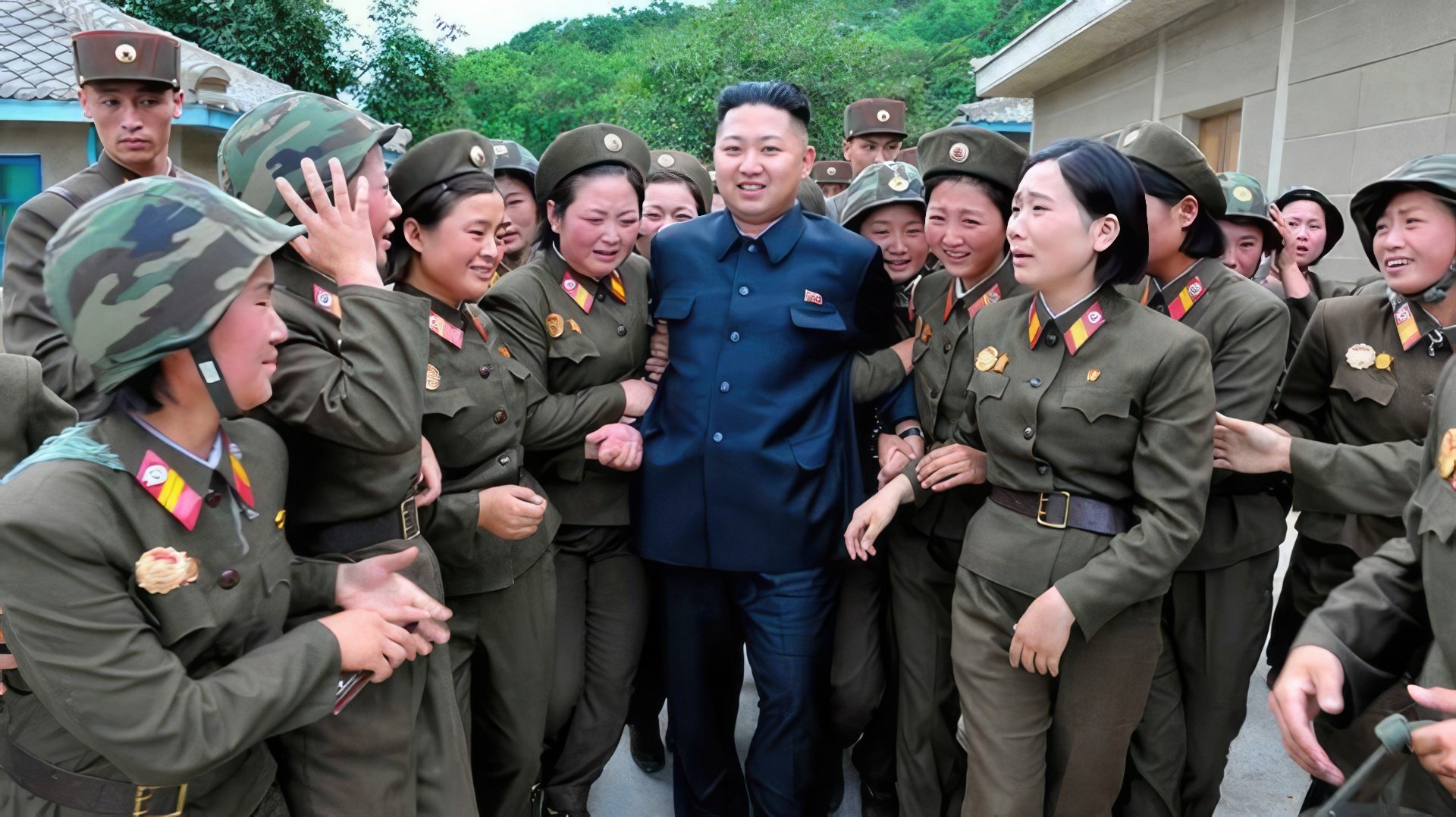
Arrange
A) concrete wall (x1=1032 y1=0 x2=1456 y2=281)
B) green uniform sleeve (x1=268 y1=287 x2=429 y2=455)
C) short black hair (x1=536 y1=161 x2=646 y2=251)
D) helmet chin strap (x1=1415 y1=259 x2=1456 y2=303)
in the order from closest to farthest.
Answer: green uniform sleeve (x1=268 y1=287 x2=429 y2=455) < helmet chin strap (x1=1415 y1=259 x2=1456 y2=303) < short black hair (x1=536 y1=161 x2=646 y2=251) < concrete wall (x1=1032 y1=0 x2=1456 y2=281)

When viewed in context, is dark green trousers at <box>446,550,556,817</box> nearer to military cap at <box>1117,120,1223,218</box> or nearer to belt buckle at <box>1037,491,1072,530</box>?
belt buckle at <box>1037,491,1072,530</box>


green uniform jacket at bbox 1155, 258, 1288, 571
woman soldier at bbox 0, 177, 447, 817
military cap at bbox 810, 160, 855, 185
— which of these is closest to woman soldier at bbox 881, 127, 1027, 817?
green uniform jacket at bbox 1155, 258, 1288, 571

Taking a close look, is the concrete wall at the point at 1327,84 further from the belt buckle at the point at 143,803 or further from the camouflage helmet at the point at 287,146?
the belt buckle at the point at 143,803

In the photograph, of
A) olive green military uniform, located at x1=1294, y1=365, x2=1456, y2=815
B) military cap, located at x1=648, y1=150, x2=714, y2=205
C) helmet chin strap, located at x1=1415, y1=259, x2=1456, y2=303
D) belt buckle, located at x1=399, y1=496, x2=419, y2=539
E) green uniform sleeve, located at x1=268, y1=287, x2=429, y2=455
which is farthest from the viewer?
military cap, located at x1=648, y1=150, x2=714, y2=205

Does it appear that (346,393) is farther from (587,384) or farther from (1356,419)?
(1356,419)

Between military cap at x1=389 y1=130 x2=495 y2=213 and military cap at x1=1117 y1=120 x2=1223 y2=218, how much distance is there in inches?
69.9

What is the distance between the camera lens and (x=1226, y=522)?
114 inches

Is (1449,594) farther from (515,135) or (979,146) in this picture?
(515,135)

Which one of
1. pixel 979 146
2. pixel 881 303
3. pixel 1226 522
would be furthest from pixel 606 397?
pixel 1226 522

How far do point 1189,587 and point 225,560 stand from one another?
2532 millimetres

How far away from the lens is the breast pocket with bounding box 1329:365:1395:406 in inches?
113

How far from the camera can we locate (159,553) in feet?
5.17

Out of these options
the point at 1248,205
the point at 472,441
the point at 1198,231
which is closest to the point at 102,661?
the point at 472,441

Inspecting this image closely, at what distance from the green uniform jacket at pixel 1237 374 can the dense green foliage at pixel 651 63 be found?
16836mm
